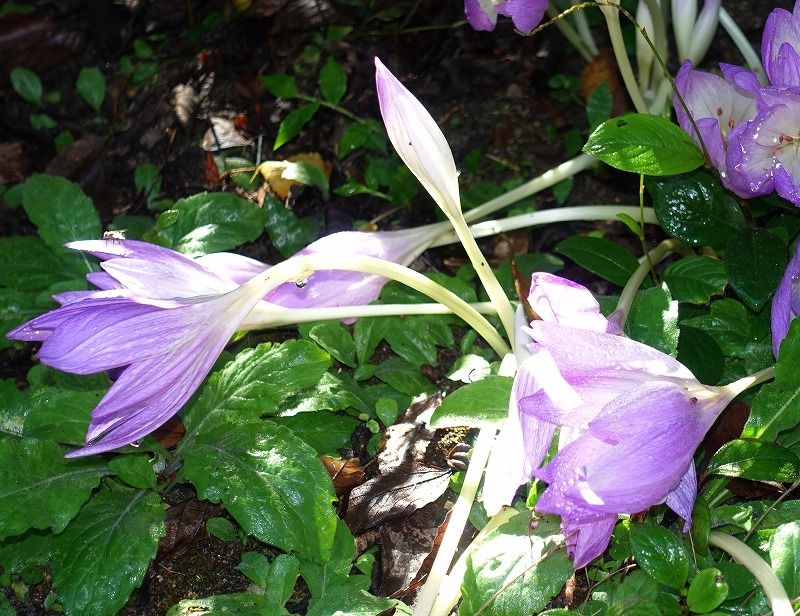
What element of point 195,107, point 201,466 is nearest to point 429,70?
point 195,107

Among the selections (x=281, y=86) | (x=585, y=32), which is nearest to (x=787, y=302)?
(x=585, y=32)

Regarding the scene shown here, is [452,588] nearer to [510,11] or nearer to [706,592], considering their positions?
[706,592]

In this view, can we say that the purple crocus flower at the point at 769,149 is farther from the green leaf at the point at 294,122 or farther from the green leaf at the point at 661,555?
the green leaf at the point at 294,122

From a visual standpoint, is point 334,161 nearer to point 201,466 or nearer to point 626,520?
point 201,466

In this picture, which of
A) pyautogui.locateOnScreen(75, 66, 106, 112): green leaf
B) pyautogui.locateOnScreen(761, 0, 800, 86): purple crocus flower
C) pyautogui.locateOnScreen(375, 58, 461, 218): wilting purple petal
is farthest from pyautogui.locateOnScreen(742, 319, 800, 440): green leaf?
pyautogui.locateOnScreen(75, 66, 106, 112): green leaf

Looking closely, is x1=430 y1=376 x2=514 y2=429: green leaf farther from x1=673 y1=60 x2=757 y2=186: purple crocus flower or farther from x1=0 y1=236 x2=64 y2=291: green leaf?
x1=0 y1=236 x2=64 y2=291: green leaf

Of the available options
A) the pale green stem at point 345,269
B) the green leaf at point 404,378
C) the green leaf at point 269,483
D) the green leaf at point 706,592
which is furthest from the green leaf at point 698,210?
the green leaf at point 269,483
